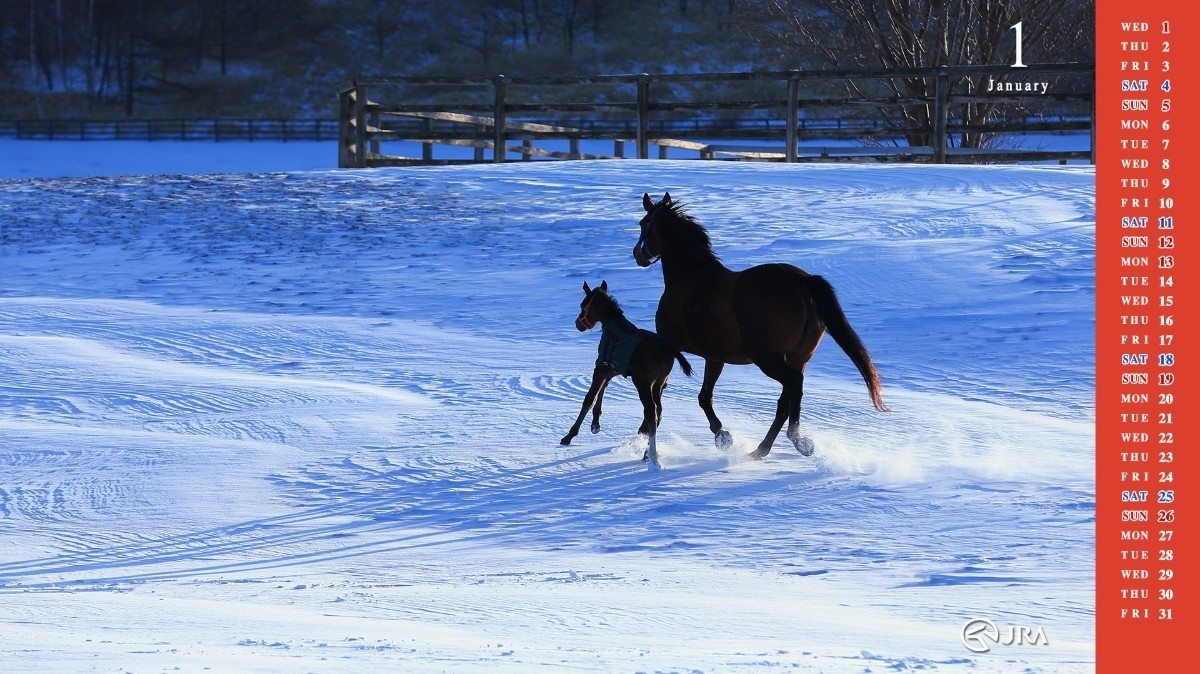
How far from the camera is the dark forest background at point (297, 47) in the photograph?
220 feet

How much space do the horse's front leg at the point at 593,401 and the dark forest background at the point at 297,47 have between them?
168 feet

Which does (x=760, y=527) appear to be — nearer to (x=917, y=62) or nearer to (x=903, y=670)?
(x=903, y=670)

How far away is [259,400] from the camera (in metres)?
9.16

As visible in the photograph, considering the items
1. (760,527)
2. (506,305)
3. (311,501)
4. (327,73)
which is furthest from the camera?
(327,73)

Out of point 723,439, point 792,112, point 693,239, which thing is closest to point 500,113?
point 792,112

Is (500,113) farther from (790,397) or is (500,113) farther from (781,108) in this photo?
(790,397)

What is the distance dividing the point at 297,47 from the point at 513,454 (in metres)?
71.2

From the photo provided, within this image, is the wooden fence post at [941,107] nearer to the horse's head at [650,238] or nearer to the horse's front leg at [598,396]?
the horse's head at [650,238]

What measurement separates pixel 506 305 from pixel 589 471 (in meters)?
5.22

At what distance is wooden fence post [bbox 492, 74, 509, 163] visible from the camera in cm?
1953

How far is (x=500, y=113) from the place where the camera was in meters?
20.3

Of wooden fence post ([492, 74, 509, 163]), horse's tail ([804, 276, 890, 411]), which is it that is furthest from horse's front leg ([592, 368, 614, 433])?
wooden fence post ([492, 74, 509, 163])
